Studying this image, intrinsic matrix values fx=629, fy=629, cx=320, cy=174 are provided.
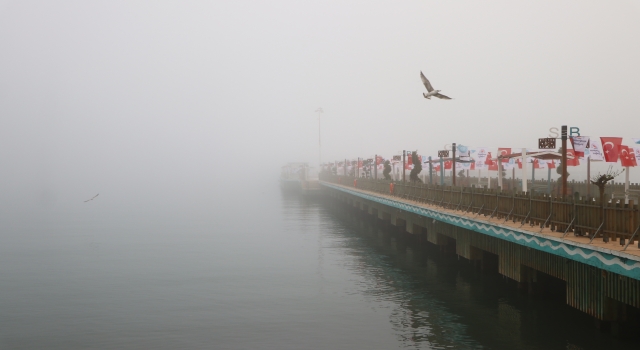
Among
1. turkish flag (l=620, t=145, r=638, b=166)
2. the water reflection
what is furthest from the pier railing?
turkish flag (l=620, t=145, r=638, b=166)

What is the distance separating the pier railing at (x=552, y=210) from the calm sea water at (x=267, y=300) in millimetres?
3163

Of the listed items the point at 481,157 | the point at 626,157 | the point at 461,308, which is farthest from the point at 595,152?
the point at 461,308

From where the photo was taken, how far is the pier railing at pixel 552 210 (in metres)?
16.1

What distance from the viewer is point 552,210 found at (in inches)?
812

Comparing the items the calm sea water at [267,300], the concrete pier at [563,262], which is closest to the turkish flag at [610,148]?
the concrete pier at [563,262]

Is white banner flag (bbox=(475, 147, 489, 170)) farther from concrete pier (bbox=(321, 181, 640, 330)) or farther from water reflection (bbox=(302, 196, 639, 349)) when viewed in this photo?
concrete pier (bbox=(321, 181, 640, 330))

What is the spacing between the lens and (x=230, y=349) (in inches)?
757

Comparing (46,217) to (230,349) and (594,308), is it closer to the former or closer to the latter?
(230,349)

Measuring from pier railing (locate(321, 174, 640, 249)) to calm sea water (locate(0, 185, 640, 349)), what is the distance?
3.16 m

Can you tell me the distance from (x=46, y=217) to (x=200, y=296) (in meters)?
60.5

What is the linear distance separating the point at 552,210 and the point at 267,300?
40.2 feet

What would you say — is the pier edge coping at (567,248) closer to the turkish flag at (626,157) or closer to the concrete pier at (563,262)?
the concrete pier at (563,262)

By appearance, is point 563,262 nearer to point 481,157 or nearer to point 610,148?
point 610,148

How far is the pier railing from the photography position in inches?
633
